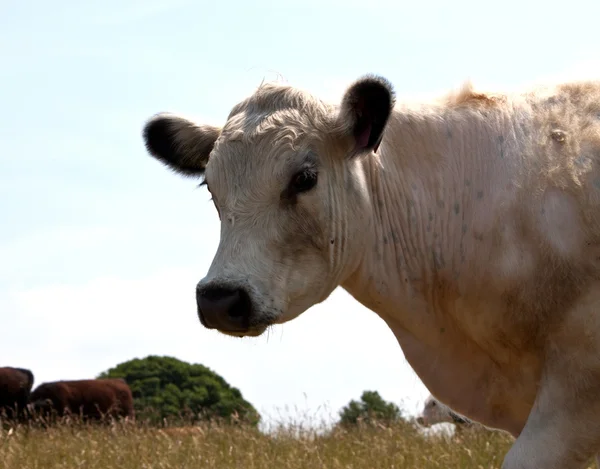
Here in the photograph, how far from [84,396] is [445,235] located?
1996 centimetres

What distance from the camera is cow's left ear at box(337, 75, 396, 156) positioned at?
5.82m

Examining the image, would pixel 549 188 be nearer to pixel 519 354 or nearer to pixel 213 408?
Result: pixel 519 354

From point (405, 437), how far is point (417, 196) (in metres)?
4.96

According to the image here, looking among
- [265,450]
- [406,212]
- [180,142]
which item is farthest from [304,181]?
[265,450]

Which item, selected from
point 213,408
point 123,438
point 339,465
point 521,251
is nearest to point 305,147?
point 521,251

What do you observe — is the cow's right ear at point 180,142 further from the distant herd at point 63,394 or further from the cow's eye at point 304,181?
the distant herd at point 63,394

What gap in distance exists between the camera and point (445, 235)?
6137 mm

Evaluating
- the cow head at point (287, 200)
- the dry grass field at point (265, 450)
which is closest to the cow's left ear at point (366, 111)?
the cow head at point (287, 200)

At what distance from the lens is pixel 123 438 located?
11391 mm

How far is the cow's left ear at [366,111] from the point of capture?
19.1ft

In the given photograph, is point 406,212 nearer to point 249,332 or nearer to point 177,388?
point 249,332

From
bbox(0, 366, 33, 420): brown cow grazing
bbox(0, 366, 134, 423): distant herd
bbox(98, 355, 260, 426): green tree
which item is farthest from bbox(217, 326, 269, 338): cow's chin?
bbox(98, 355, 260, 426): green tree

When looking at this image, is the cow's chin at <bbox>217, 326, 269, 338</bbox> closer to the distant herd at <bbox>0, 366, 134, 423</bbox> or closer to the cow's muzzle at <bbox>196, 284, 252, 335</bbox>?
the cow's muzzle at <bbox>196, 284, 252, 335</bbox>

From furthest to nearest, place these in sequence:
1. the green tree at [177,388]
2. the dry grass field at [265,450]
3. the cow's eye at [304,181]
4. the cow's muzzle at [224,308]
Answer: the green tree at [177,388], the dry grass field at [265,450], the cow's eye at [304,181], the cow's muzzle at [224,308]
